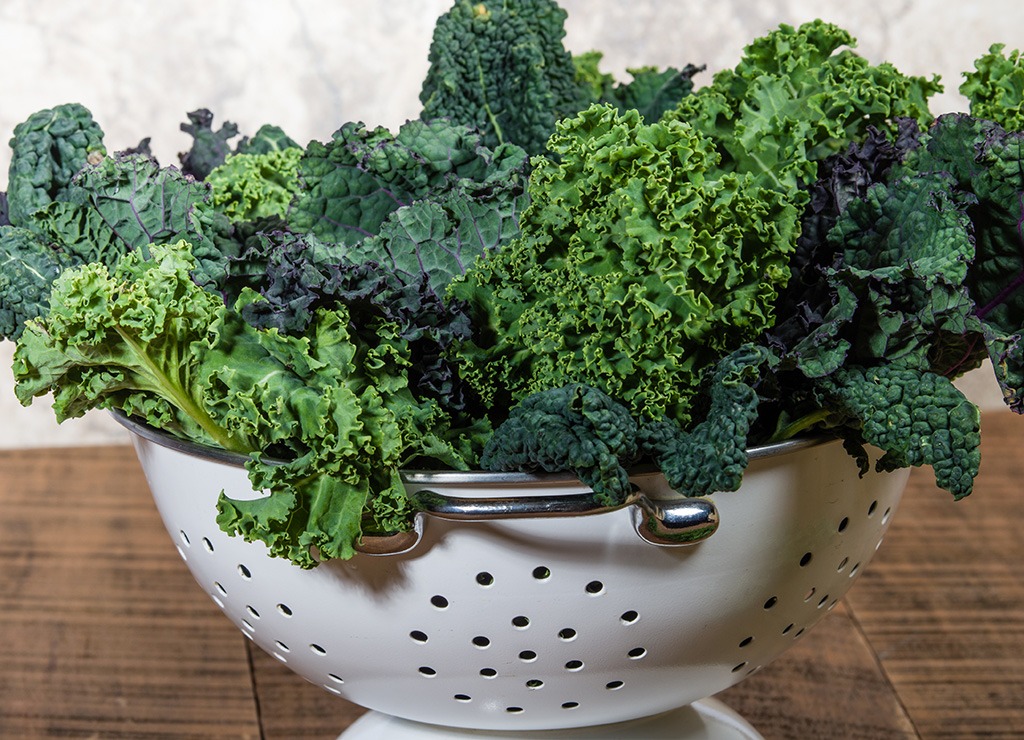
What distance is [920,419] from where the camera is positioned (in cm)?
80

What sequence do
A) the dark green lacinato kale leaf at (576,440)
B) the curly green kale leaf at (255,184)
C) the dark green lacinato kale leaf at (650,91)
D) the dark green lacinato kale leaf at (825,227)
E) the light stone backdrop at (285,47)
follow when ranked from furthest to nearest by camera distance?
the light stone backdrop at (285,47) < the dark green lacinato kale leaf at (650,91) < the curly green kale leaf at (255,184) < the dark green lacinato kale leaf at (825,227) < the dark green lacinato kale leaf at (576,440)

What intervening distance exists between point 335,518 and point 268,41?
162 centimetres

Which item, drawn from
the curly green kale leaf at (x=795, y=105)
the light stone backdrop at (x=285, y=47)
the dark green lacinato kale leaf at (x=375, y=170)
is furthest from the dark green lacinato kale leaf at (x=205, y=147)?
the light stone backdrop at (x=285, y=47)

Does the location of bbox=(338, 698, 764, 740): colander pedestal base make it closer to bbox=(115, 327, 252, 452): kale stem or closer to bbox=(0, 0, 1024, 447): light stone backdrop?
bbox=(115, 327, 252, 452): kale stem

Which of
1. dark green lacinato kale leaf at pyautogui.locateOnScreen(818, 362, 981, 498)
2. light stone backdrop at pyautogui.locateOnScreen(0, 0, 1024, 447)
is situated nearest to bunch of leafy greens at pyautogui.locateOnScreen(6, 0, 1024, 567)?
dark green lacinato kale leaf at pyautogui.locateOnScreen(818, 362, 981, 498)

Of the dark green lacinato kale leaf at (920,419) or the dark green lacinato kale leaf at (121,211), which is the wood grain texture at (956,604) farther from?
the dark green lacinato kale leaf at (121,211)

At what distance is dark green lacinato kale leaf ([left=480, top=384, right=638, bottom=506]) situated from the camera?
769mm

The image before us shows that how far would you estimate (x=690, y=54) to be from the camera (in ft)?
7.47

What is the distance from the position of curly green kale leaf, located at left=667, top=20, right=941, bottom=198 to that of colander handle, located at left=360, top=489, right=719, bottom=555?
25 centimetres

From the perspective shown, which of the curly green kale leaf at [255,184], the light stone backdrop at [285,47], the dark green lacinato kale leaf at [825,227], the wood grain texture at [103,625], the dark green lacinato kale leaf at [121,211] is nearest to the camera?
the dark green lacinato kale leaf at [825,227]

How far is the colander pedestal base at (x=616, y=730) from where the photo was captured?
3.37ft

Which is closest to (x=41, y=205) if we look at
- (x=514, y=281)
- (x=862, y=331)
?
(x=514, y=281)

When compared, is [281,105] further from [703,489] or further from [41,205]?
[703,489]

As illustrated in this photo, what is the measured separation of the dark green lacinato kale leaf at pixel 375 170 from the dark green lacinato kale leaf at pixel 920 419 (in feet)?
1.13
